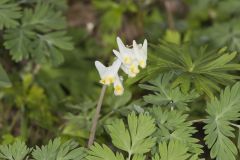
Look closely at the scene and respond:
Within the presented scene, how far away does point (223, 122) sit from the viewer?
2.09 meters

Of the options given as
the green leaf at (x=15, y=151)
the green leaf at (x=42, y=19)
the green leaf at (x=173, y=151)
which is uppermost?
the green leaf at (x=42, y=19)

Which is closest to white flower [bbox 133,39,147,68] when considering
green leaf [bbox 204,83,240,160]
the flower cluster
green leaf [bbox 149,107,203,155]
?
the flower cluster

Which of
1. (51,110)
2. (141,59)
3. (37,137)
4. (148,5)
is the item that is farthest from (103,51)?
(141,59)

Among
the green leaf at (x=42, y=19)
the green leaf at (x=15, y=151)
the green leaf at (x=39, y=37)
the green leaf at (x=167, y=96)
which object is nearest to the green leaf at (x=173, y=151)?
the green leaf at (x=167, y=96)

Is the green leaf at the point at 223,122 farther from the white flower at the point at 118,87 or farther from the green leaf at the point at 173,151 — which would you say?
the white flower at the point at 118,87

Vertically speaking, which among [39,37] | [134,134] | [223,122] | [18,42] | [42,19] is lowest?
[134,134]

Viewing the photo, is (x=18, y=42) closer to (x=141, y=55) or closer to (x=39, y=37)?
(x=39, y=37)

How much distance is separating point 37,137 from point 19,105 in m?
0.27

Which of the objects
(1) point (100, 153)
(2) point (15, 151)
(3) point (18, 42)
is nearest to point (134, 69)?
(1) point (100, 153)

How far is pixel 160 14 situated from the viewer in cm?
436

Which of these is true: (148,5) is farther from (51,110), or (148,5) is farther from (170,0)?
(51,110)

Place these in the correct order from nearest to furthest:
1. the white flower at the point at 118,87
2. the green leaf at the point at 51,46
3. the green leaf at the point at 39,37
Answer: the white flower at the point at 118,87
the green leaf at the point at 39,37
the green leaf at the point at 51,46

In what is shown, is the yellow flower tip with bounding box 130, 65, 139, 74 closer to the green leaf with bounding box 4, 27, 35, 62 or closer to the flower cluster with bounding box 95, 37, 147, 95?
the flower cluster with bounding box 95, 37, 147, 95

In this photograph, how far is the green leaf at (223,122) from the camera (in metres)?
2.04
